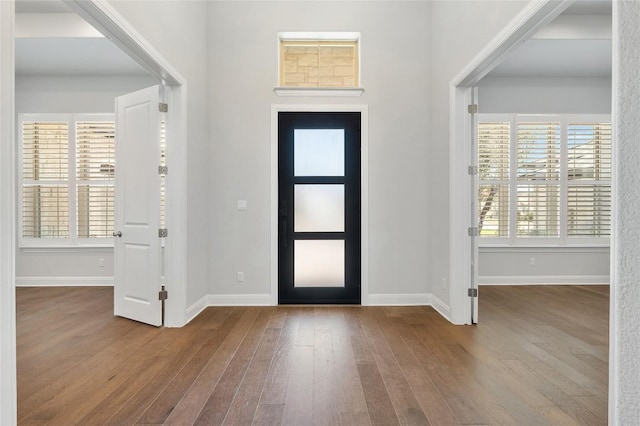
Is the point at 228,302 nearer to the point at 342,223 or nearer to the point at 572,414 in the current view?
the point at 342,223

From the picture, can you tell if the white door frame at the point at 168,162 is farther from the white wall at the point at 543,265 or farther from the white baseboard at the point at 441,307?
the white wall at the point at 543,265

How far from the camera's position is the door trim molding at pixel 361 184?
4.23 metres

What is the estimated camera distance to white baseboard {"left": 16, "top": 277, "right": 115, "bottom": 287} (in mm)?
5383

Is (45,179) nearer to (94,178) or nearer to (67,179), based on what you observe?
(67,179)

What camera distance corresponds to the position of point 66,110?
17.9 feet

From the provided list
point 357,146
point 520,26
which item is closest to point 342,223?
point 357,146

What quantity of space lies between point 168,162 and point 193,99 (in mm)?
774

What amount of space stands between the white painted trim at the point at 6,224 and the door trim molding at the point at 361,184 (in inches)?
109

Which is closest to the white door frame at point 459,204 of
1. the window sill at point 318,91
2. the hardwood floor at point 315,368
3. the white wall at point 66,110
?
the hardwood floor at point 315,368

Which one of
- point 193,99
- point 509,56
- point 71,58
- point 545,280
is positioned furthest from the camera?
point 545,280

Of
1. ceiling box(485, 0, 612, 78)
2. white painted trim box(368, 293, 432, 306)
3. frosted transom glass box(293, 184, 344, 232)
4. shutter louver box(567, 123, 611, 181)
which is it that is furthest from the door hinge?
shutter louver box(567, 123, 611, 181)

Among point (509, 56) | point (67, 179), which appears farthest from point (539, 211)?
point (67, 179)

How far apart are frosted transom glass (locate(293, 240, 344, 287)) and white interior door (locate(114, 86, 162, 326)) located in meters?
1.56

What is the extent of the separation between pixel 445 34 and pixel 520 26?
159cm
